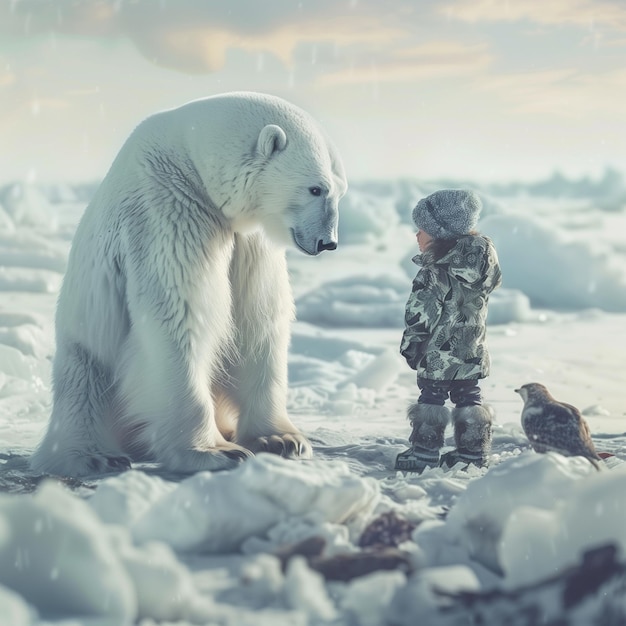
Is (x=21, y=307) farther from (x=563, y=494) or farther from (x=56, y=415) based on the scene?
(x=563, y=494)

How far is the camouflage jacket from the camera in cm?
319

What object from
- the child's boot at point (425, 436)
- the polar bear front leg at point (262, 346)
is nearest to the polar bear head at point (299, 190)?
the polar bear front leg at point (262, 346)

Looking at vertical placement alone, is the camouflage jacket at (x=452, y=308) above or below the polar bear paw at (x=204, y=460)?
above

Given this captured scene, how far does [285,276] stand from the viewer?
363 centimetres

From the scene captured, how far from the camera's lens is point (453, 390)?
3.28 m

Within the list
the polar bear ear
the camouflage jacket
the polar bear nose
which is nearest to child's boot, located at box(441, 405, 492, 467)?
the camouflage jacket

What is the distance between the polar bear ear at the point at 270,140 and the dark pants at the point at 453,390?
1043mm

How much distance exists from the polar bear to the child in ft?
1.32

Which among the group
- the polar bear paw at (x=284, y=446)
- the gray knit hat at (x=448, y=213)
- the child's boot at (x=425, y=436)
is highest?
the gray knit hat at (x=448, y=213)

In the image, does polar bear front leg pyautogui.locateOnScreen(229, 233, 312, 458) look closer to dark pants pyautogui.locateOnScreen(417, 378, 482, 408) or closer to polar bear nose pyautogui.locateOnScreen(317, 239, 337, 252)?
polar bear nose pyautogui.locateOnScreen(317, 239, 337, 252)

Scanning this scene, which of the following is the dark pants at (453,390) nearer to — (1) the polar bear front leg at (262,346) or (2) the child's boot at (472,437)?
(2) the child's boot at (472,437)

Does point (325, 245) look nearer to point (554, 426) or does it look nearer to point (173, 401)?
point (173, 401)

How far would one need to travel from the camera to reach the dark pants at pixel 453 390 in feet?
10.7

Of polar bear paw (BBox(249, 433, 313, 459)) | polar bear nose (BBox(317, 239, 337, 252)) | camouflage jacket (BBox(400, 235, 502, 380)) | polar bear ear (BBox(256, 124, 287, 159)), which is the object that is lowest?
A: polar bear paw (BBox(249, 433, 313, 459))
